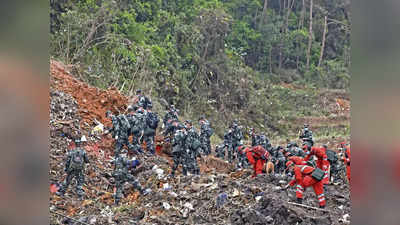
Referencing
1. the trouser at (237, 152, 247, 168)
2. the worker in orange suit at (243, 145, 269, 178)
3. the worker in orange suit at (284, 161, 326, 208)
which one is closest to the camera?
the worker in orange suit at (284, 161, 326, 208)

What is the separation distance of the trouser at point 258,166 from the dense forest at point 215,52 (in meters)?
0.58

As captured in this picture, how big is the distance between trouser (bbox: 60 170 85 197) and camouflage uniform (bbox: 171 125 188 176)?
4.84 feet

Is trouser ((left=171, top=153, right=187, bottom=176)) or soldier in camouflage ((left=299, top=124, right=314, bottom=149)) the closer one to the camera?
soldier in camouflage ((left=299, top=124, right=314, bottom=149))

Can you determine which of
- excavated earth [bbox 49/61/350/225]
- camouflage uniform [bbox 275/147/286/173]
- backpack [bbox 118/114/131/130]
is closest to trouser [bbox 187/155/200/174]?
excavated earth [bbox 49/61/350/225]

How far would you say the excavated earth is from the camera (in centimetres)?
693

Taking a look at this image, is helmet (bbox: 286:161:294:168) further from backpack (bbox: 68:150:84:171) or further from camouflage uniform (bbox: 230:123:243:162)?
backpack (bbox: 68:150:84:171)

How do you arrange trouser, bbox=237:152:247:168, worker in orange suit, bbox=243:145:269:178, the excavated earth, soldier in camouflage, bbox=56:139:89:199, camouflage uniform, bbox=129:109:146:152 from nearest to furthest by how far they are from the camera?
the excavated earth → soldier in camouflage, bbox=56:139:89:199 → worker in orange suit, bbox=243:145:269:178 → trouser, bbox=237:152:247:168 → camouflage uniform, bbox=129:109:146:152

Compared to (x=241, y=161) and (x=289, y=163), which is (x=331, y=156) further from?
(x=241, y=161)

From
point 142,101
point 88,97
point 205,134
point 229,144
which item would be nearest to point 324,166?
point 229,144

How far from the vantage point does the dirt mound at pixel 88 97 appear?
7832 mm

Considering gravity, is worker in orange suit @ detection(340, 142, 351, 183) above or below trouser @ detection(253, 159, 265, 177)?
above

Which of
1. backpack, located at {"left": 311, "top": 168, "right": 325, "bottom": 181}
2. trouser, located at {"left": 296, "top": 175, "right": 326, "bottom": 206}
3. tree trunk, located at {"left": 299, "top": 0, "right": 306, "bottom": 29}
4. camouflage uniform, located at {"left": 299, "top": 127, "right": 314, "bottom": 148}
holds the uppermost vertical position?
tree trunk, located at {"left": 299, "top": 0, "right": 306, "bottom": 29}
